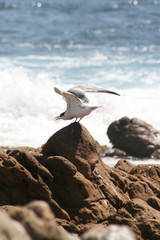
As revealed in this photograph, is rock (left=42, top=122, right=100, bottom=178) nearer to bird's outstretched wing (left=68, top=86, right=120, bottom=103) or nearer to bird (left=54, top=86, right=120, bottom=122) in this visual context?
bird (left=54, top=86, right=120, bottom=122)

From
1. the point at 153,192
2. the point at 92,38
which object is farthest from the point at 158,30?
the point at 153,192

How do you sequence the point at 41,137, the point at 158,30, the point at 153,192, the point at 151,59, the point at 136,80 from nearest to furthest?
the point at 153,192
the point at 41,137
the point at 136,80
the point at 151,59
the point at 158,30

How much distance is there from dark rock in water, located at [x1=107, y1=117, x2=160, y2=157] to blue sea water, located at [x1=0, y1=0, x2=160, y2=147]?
3.66ft

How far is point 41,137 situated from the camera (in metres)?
17.1

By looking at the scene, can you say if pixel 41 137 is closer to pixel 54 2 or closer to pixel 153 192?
pixel 153 192

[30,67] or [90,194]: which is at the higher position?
[90,194]

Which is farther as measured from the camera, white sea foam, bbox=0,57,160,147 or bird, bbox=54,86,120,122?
white sea foam, bbox=0,57,160,147

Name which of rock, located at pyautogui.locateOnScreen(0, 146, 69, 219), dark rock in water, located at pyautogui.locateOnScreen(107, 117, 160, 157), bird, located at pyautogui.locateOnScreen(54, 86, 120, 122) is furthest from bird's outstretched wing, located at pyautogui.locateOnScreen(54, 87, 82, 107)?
dark rock in water, located at pyautogui.locateOnScreen(107, 117, 160, 157)

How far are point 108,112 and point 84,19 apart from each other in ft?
58.7

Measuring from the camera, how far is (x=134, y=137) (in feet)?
51.0

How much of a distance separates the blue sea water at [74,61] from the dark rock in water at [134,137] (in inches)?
43.9

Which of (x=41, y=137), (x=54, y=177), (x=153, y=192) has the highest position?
(x=54, y=177)

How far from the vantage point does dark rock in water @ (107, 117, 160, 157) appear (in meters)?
15.4

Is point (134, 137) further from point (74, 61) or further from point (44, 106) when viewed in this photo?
point (74, 61)
